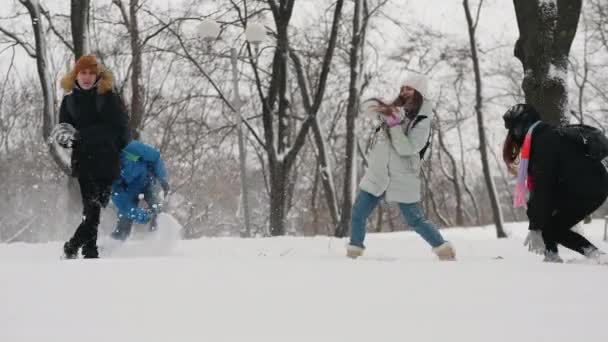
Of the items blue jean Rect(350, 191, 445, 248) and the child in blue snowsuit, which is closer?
blue jean Rect(350, 191, 445, 248)

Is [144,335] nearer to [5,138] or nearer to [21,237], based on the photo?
[5,138]

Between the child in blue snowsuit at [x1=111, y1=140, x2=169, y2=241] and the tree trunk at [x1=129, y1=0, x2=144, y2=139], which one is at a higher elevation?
the tree trunk at [x1=129, y1=0, x2=144, y2=139]

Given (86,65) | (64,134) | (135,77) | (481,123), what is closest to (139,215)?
(64,134)

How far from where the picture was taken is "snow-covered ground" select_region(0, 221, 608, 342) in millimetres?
2133

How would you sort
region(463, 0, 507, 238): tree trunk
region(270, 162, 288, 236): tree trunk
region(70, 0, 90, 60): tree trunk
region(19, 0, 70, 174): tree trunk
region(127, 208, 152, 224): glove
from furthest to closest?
region(463, 0, 507, 238): tree trunk < region(270, 162, 288, 236): tree trunk < region(19, 0, 70, 174): tree trunk < region(70, 0, 90, 60): tree trunk < region(127, 208, 152, 224): glove

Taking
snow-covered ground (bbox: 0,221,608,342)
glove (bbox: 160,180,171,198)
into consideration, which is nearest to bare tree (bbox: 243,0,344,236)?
glove (bbox: 160,180,171,198)

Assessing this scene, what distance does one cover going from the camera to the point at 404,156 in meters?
5.12

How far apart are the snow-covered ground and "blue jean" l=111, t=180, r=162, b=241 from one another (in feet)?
8.70

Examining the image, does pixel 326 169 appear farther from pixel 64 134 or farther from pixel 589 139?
pixel 589 139

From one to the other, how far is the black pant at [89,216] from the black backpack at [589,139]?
360cm

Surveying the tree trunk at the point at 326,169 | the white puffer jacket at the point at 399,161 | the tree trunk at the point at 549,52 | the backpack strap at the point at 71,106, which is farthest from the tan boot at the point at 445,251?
the tree trunk at the point at 326,169

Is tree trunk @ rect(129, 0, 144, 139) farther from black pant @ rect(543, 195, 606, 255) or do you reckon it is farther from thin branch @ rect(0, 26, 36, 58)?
black pant @ rect(543, 195, 606, 255)

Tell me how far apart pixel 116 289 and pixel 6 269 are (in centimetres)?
101

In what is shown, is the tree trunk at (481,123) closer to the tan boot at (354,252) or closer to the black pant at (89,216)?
the tan boot at (354,252)
